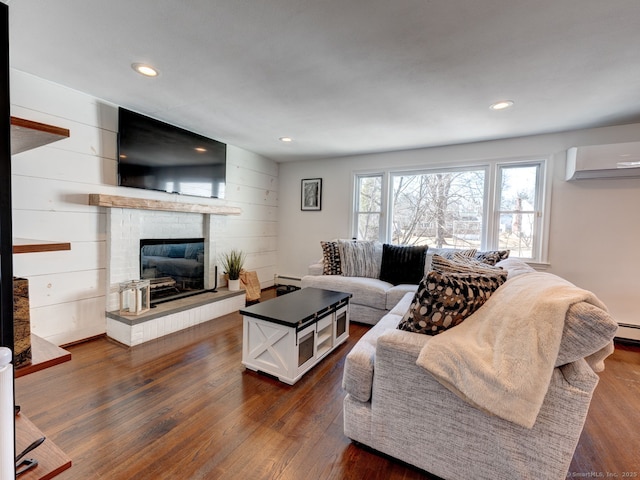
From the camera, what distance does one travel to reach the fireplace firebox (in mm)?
3125

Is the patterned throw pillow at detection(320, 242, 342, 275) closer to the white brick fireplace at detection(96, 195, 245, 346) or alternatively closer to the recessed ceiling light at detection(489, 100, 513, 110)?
the white brick fireplace at detection(96, 195, 245, 346)

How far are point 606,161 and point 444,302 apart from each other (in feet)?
9.31

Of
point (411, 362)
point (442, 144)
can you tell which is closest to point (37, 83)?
point (411, 362)

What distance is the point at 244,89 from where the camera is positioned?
7.71ft

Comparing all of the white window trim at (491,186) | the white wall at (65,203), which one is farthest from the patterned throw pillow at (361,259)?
the white wall at (65,203)

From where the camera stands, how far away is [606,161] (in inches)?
111

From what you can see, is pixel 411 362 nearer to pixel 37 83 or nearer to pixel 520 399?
pixel 520 399

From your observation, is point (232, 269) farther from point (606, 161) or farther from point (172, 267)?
point (606, 161)

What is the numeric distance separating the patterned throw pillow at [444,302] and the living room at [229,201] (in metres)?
1.97

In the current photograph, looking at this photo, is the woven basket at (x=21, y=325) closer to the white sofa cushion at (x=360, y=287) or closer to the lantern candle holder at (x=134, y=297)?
the lantern candle holder at (x=134, y=297)

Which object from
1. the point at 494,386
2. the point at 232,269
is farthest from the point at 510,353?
the point at 232,269

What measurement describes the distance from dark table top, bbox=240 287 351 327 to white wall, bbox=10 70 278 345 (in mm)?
1606

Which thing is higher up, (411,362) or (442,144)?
(442,144)

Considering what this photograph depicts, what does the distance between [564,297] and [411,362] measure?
0.66m
